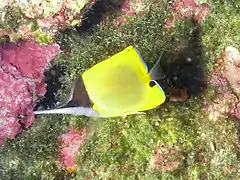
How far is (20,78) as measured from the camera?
151 inches

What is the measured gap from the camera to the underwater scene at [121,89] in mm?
2592

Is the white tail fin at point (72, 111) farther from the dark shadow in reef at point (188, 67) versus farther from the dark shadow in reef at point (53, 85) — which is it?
the dark shadow in reef at point (53, 85)

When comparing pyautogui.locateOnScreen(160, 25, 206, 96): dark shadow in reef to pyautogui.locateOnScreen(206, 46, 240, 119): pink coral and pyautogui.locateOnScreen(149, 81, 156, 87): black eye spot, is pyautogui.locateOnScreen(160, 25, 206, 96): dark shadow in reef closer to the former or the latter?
pyautogui.locateOnScreen(206, 46, 240, 119): pink coral

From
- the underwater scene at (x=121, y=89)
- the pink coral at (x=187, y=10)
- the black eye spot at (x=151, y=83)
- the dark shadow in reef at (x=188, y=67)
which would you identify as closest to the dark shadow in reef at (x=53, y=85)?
the underwater scene at (x=121, y=89)

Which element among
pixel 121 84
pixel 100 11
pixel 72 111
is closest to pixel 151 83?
pixel 121 84

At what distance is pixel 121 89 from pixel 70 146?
1431mm

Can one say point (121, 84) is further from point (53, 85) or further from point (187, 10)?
point (53, 85)

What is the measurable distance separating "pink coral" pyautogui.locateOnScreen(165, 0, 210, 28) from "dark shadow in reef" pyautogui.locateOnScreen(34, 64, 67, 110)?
1332 mm

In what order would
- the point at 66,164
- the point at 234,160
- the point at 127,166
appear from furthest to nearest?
1. the point at 66,164
2. the point at 127,166
3. the point at 234,160

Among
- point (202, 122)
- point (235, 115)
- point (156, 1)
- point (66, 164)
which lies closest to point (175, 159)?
point (202, 122)

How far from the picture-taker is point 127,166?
315 cm

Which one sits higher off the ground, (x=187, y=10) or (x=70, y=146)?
(x=187, y=10)

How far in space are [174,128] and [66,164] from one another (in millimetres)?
1415

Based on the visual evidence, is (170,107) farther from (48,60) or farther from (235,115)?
(48,60)
